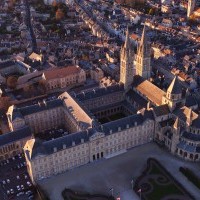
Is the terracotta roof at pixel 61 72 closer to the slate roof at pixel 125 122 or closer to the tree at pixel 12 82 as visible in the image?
the tree at pixel 12 82

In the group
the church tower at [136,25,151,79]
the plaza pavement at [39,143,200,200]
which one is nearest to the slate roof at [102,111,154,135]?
the plaza pavement at [39,143,200,200]

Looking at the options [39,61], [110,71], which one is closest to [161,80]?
[110,71]

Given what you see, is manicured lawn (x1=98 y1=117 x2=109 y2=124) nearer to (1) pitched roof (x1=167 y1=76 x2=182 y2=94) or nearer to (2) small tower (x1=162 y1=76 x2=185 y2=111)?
(2) small tower (x1=162 y1=76 x2=185 y2=111)

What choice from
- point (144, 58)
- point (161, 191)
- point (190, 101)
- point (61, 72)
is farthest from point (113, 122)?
point (61, 72)

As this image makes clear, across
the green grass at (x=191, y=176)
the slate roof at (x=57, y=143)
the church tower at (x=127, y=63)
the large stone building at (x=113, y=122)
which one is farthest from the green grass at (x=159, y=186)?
the church tower at (x=127, y=63)

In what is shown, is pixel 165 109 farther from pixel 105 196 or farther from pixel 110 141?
pixel 105 196

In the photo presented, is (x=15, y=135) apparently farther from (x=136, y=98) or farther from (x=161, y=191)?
(x=161, y=191)

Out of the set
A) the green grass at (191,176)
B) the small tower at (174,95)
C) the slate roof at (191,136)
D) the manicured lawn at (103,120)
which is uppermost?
the small tower at (174,95)
